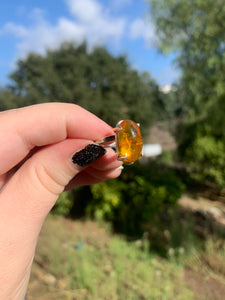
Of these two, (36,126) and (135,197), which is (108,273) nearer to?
(135,197)

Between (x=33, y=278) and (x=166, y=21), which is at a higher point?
(x=166, y=21)

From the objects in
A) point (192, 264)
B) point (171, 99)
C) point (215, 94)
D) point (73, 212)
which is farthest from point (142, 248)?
point (171, 99)

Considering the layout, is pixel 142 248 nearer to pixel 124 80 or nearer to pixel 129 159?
pixel 129 159

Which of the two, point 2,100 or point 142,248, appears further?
point 2,100

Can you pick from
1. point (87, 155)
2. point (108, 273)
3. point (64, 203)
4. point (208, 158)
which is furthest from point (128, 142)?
point (208, 158)

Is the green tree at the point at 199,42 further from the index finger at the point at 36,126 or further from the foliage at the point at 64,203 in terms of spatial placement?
the foliage at the point at 64,203

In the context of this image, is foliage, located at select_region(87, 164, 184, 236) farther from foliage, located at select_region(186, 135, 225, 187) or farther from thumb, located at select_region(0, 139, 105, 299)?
thumb, located at select_region(0, 139, 105, 299)

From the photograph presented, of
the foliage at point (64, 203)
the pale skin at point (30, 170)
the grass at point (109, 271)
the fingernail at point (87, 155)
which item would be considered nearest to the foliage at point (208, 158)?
the grass at point (109, 271)
